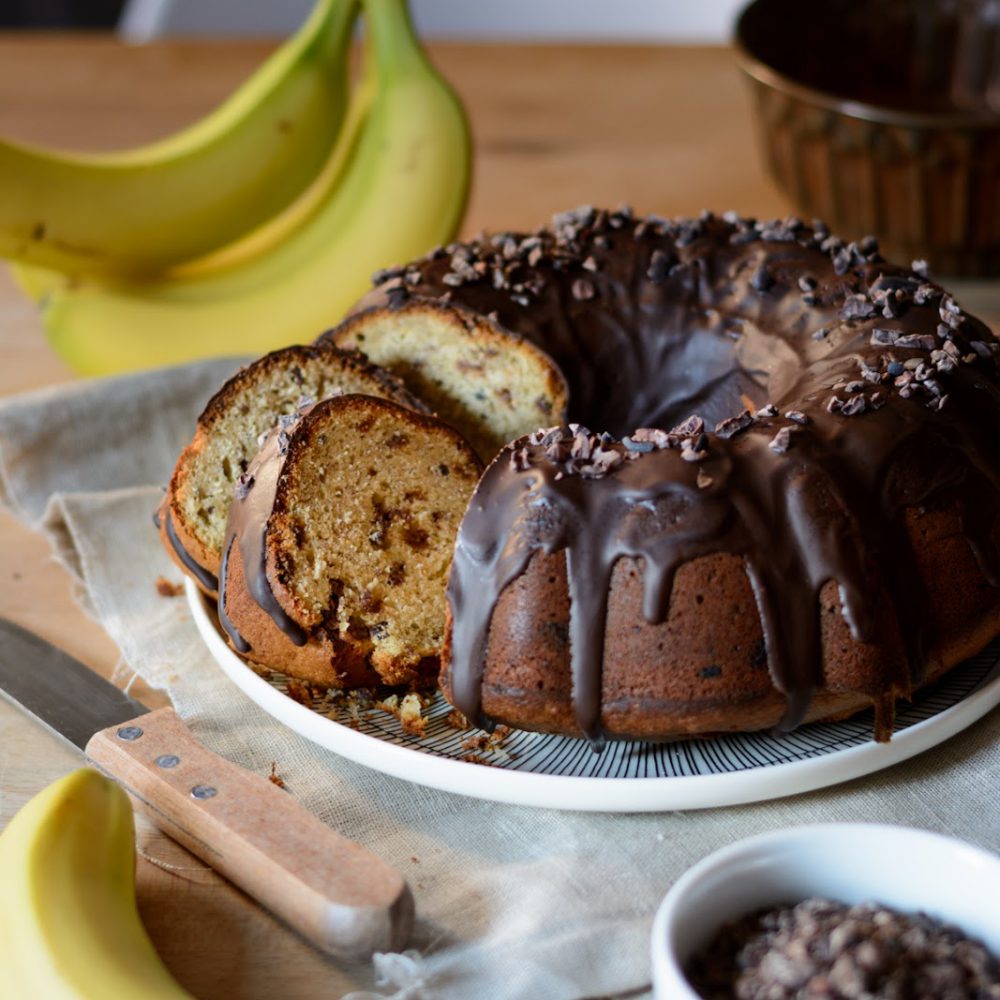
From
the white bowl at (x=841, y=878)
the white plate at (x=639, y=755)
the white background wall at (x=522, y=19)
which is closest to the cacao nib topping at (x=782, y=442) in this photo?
the white plate at (x=639, y=755)

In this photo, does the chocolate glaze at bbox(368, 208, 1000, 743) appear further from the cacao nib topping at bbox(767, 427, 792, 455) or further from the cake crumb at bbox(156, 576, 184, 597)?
the cake crumb at bbox(156, 576, 184, 597)

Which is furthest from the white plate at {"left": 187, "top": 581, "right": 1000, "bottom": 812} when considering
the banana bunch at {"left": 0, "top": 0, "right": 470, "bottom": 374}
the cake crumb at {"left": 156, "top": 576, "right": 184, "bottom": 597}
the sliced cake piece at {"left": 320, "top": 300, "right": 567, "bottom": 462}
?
the banana bunch at {"left": 0, "top": 0, "right": 470, "bottom": 374}

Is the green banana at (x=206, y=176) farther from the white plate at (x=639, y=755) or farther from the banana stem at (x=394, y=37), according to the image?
the white plate at (x=639, y=755)

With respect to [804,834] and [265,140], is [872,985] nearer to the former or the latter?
[804,834]

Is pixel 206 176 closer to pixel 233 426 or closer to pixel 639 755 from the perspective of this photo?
pixel 233 426

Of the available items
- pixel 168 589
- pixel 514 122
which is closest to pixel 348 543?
pixel 168 589
